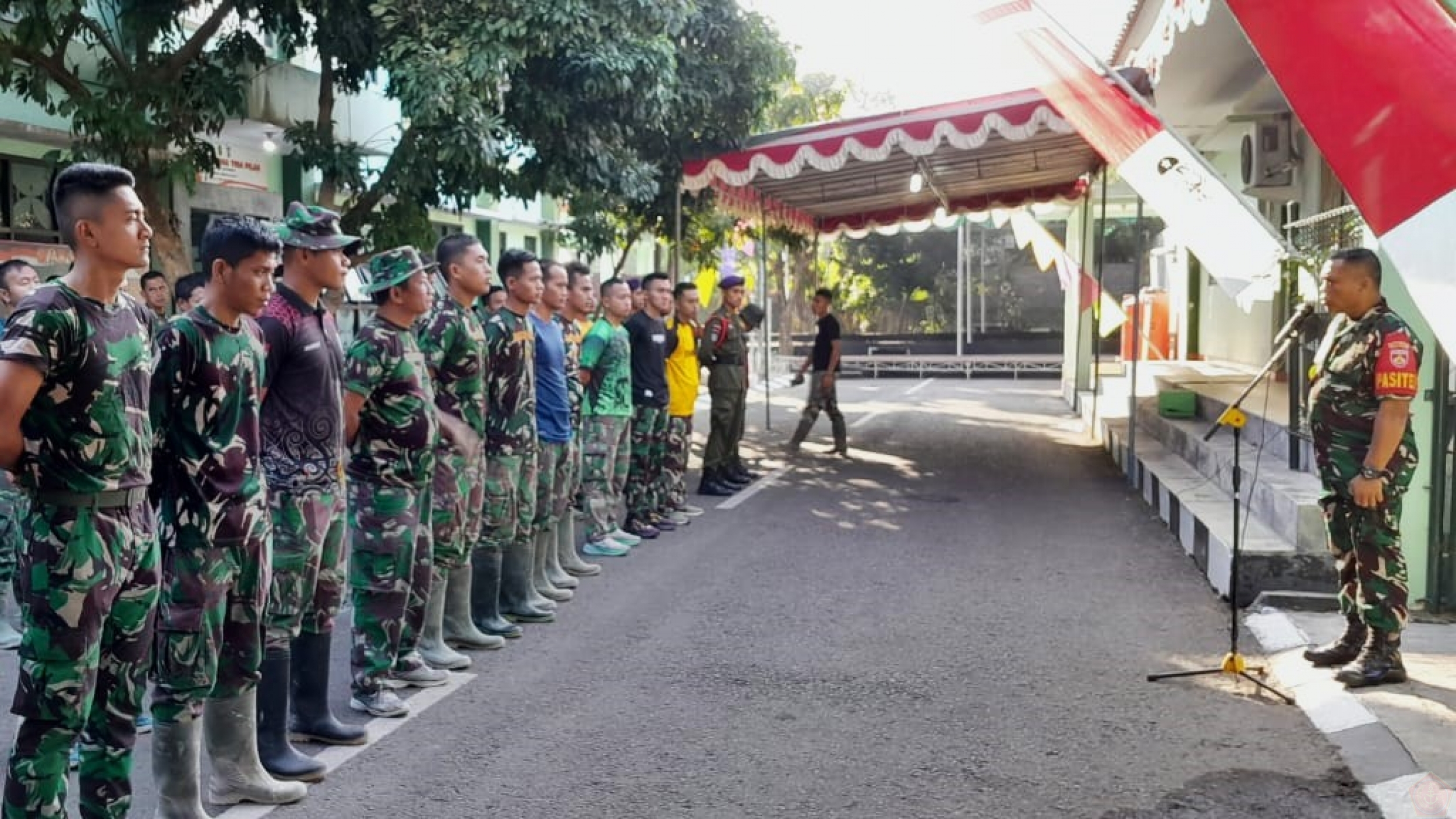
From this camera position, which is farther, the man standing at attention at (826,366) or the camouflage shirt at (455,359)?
the man standing at attention at (826,366)

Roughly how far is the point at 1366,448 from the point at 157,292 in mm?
7450

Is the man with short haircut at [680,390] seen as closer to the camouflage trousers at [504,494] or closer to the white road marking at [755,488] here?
the white road marking at [755,488]

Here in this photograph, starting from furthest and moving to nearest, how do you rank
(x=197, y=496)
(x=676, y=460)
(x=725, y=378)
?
1. (x=725, y=378)
2. (x=676, y=460)
3. (x=197, y=496)

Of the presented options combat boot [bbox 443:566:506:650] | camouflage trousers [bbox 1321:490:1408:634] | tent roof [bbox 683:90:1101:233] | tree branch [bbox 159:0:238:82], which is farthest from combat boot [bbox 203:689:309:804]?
tent roof [bbox 683:90:1101:233]

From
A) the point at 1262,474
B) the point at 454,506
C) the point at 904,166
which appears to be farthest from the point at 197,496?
the point at 904,166

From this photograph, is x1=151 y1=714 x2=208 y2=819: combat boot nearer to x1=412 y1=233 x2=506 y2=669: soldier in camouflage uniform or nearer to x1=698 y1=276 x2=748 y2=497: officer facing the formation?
x1=412 y1=233 x2=506 y2=669: soldier in camouflage uniform

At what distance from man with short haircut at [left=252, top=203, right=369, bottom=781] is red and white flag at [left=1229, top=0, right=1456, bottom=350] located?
2.91 meters

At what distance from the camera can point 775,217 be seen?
611 inches

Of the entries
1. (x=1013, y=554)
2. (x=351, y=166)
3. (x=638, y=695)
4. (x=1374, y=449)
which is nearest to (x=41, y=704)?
(x=638, y=695)

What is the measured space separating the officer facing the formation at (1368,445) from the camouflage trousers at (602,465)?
4308 mm

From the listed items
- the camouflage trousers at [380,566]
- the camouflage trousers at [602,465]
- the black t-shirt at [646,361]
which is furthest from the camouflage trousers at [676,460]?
the camouflage trousers at [380,566]

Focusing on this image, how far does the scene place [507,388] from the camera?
20.1 feet

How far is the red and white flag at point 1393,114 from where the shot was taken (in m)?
2.33

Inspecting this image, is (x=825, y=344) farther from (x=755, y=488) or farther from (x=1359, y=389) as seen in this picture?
(x=1359, y=389)
